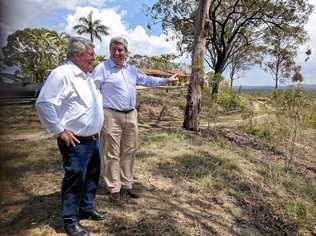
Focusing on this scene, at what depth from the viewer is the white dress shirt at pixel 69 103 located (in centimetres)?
326

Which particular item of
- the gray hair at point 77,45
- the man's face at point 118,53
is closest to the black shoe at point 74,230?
the gray hair at point 77,45

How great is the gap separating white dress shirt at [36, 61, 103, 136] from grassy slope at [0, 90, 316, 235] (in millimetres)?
369

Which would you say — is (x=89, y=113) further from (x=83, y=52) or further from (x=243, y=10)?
(x=243, y=10)

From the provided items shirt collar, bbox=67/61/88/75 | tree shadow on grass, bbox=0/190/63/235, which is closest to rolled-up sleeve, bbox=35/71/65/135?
shirt collar, bbox=67/61/88/75

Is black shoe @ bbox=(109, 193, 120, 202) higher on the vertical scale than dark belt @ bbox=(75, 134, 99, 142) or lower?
lower

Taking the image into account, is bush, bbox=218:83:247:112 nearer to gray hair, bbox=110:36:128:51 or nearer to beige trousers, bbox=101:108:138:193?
beige trousers, bbox=101:108:138:193

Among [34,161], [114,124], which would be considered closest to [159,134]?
[34,161]

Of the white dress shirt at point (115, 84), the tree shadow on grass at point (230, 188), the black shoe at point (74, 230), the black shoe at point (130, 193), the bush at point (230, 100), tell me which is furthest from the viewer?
the bush at point (230, 100)

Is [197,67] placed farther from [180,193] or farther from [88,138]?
[88,138]

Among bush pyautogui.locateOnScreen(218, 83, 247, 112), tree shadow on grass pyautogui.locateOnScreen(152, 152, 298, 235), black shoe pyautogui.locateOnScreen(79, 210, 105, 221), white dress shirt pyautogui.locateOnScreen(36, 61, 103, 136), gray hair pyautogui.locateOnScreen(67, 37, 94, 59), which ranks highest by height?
gray hair pyautogui.locateOnScreen(67, 37, 94, 59)

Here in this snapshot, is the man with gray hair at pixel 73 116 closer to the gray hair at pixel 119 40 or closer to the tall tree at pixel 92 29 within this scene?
the gray hair at pixel 119 40

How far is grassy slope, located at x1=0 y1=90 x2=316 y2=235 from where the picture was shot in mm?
4203

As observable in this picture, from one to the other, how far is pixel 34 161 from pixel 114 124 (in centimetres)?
264

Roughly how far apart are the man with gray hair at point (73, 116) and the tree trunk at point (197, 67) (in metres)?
7.12
